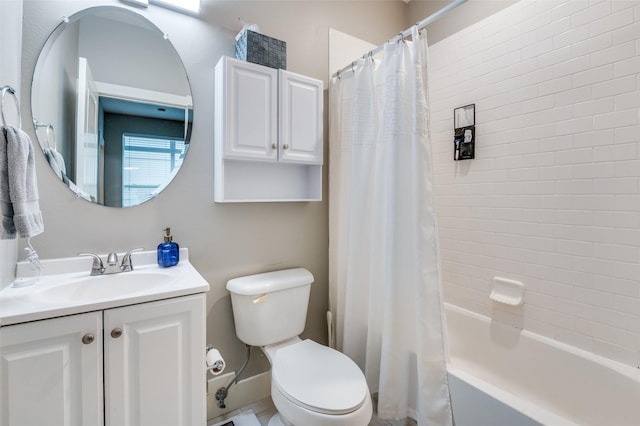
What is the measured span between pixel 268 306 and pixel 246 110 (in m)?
1.03

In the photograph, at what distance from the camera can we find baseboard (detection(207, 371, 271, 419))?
1631 millimetres

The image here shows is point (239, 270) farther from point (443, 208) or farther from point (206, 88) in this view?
point (443, 208)

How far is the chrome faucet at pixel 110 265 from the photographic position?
4.17 feet

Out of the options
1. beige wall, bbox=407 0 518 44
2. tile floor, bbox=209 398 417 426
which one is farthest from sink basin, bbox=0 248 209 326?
beige wall, bbox=407 0 518 44

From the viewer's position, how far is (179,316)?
3.54 feet

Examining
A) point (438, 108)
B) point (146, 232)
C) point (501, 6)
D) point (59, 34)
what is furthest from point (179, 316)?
point (501, 6)

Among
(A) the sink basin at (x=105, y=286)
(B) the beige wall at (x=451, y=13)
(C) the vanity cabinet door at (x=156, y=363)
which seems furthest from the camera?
(B) the beige wall at (x=451, y=13)

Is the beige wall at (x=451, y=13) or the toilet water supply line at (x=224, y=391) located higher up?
the beige wall at (x=451, y=13)

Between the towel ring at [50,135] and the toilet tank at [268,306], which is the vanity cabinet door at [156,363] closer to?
the toilet tank at [268,306]

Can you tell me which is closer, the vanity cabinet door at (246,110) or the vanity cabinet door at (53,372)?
the vanity cabinet door at (53,372)

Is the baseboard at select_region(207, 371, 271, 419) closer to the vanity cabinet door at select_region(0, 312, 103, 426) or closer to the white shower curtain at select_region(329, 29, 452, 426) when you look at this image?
the white shower curtain at select_region(329, 29, 452, 426)

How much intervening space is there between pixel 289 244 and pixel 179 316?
0.88 meters

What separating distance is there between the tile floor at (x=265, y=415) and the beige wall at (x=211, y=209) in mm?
191

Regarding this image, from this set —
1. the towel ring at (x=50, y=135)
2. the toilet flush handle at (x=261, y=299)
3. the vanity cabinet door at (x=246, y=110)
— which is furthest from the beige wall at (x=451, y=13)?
the towel ring at (x=50, y=135)
